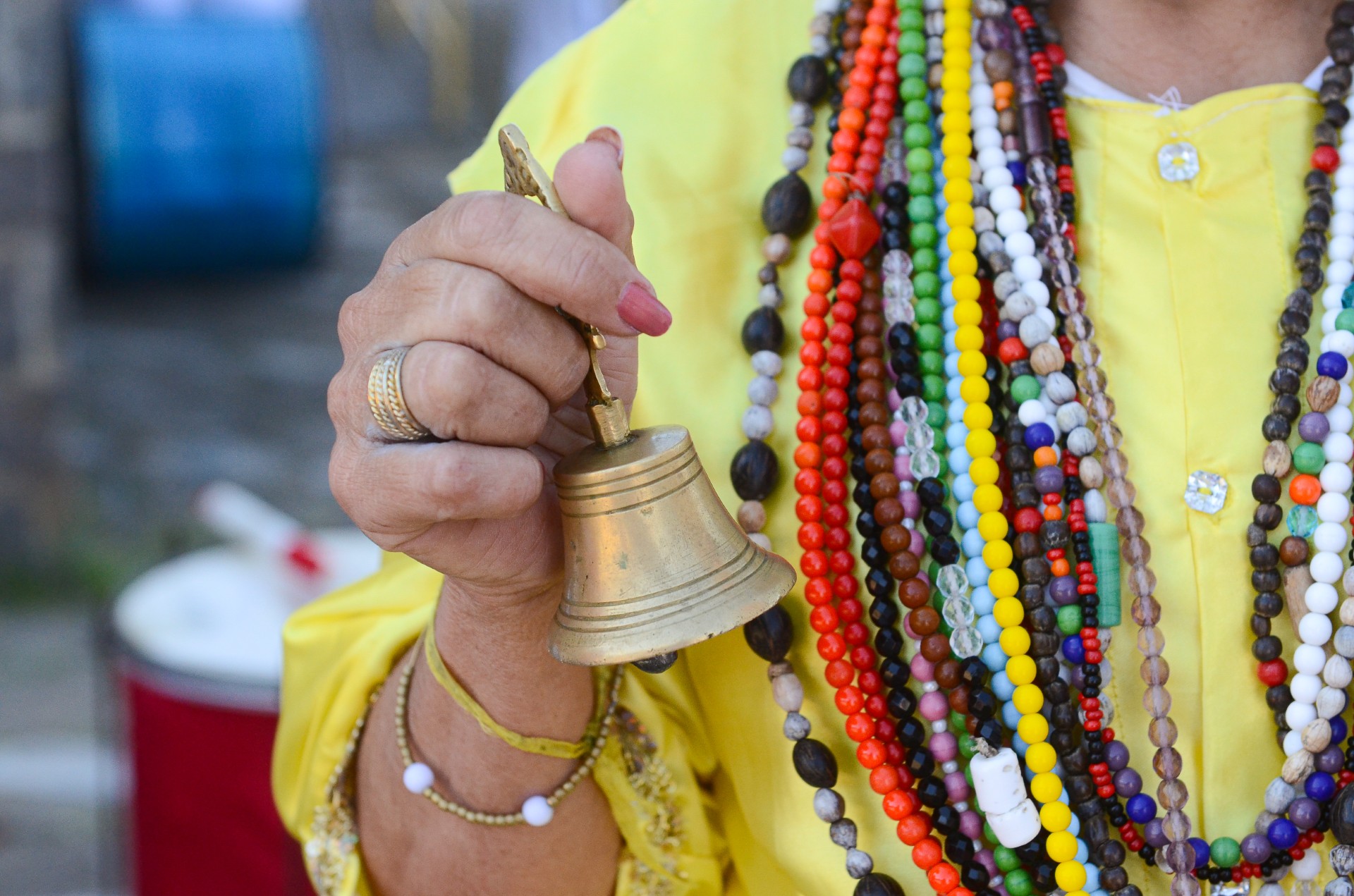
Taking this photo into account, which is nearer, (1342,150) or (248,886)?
(1342,150)

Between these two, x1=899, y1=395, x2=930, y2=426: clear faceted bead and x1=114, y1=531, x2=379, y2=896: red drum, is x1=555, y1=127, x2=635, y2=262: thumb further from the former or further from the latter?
x1=114, y1=531, x2=379, y2=896: red drum

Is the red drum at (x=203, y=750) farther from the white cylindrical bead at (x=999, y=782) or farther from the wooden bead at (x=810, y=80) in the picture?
the white cylindrical bead at (x=999, y=782)

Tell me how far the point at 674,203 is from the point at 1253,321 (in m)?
0.53

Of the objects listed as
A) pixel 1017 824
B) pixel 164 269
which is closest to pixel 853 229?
pixel 1017 824

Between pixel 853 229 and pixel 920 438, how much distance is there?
192 mm

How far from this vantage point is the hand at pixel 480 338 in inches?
29.2

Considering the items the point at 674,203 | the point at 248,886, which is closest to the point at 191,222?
the point at 248,886

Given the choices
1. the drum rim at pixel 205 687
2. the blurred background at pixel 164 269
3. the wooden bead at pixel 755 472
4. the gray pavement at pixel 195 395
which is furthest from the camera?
the gray pavement at pixel 195 395

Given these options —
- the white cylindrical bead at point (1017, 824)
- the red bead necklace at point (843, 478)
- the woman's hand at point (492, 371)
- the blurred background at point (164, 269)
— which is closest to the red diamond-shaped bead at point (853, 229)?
the red bead necklace at point (843, 478)

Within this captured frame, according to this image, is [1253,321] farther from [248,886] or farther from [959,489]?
[248,886]

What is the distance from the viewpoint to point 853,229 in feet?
3.45

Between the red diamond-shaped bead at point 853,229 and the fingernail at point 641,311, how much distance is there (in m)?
0.34

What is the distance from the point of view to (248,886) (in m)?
2.08

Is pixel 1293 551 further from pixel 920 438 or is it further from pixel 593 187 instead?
pixel 593 187
